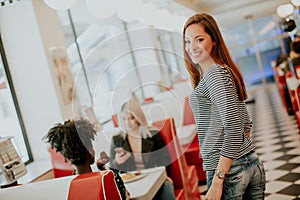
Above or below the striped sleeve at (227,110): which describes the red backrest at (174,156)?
below

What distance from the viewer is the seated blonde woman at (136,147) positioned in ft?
8.71

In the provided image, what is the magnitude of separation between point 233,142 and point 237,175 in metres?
0.14

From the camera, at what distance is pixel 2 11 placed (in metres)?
3.57

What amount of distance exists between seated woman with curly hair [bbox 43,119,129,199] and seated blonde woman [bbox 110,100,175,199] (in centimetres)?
72

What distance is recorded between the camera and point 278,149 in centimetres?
475

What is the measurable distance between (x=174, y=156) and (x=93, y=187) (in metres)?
1.67

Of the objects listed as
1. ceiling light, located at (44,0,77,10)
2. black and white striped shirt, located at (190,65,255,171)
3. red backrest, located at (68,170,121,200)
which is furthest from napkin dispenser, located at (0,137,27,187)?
black and white striped shirt, located at (190,65,255,171)

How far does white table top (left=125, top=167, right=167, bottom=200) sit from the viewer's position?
1972 millimetres

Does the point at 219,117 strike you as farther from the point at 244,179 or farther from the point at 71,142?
the point at 71,142

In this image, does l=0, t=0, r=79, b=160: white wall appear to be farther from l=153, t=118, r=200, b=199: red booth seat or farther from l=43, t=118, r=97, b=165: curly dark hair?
l=43, t=118, r=97, b=165: curly dark hair

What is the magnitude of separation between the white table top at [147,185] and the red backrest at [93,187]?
58cm

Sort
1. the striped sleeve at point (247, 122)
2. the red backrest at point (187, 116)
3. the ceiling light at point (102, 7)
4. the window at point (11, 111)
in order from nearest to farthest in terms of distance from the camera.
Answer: the striped sleeve at point (247, 122), the ceiling light at point (102, 7), the window at point (11, 111), the red backrest at point (187, 116)

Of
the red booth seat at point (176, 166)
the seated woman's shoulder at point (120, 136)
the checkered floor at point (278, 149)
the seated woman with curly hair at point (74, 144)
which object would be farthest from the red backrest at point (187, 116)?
the seated woman with curly hair at point (74, 144)

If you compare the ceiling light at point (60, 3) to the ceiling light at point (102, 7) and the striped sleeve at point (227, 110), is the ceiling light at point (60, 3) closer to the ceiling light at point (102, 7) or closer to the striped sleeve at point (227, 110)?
the ceiling light at point (102, 7)
